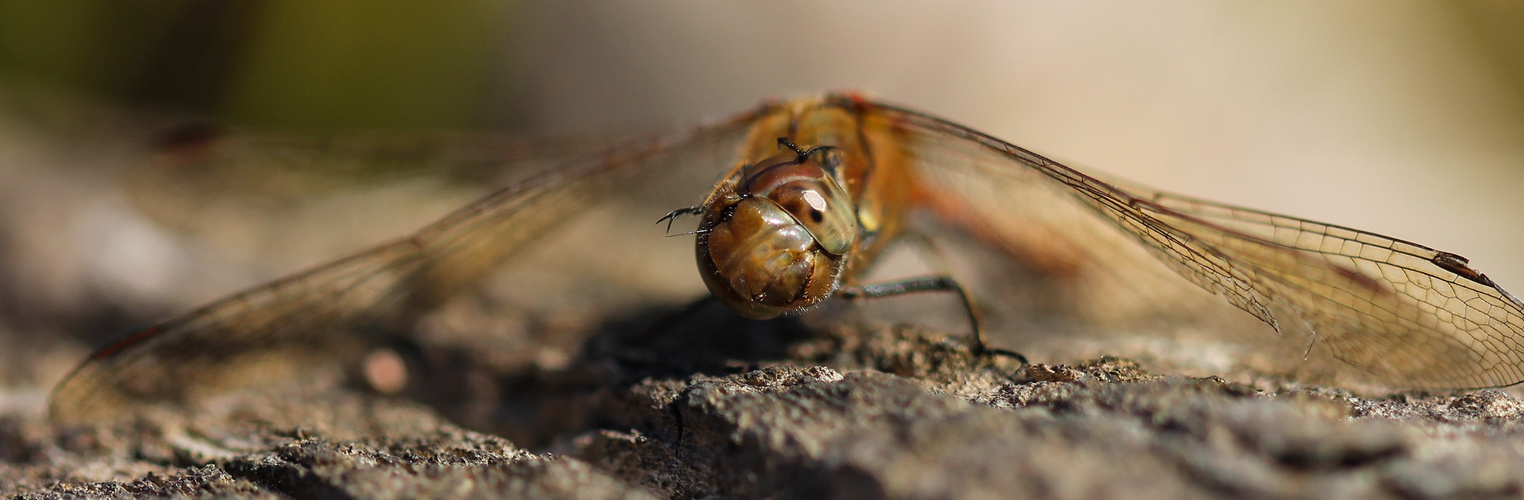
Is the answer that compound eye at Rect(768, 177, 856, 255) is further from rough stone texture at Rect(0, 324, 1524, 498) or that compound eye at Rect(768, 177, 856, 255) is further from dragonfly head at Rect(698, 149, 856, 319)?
rough stone texture at Rect(0, 324, 1524, 498)

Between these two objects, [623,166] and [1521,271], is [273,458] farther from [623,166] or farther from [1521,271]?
[1521,271]

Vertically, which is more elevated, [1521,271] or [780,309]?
[780,309]

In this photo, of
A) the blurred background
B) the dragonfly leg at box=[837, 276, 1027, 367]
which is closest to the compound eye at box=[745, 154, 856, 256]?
the dragonfly leg at box=[837, 276, 1027, 367]

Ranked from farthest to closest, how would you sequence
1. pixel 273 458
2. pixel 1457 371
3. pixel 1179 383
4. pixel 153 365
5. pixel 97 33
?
pixel 97 33, pixel 153 365, pixel 1457 371, pixel 273 458, pixel 1179 383

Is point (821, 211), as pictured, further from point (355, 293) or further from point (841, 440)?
point (355, 293)

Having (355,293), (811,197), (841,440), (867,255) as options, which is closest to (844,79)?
(867,255)

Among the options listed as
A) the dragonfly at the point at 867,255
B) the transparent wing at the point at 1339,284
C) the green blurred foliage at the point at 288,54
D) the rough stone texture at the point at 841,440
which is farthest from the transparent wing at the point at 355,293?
the green blurred foliage at the point at 288,54

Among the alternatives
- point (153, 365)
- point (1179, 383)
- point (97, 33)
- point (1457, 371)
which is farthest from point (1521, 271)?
point (97, 33)
